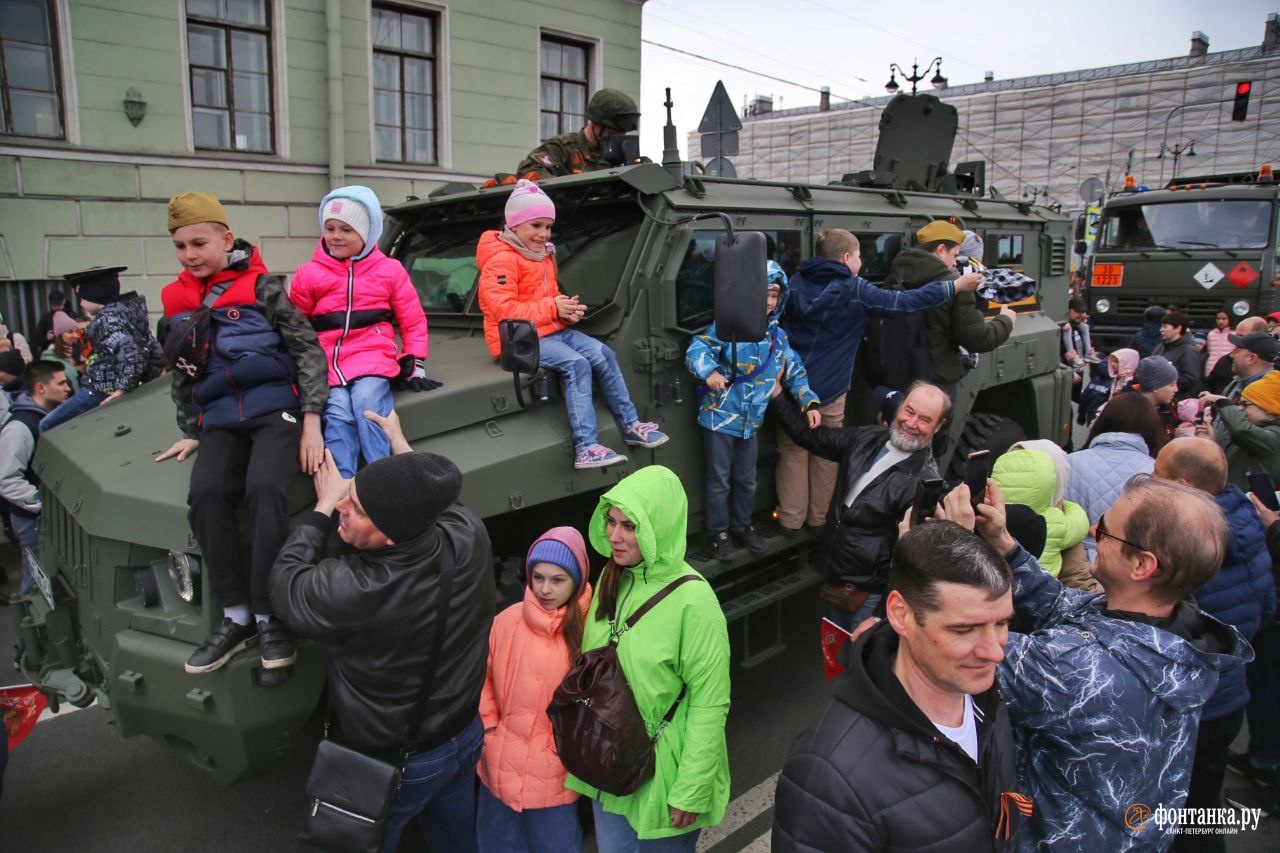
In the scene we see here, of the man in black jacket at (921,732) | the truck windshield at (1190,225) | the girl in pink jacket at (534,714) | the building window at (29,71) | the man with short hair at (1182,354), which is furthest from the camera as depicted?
the truck windshield at (1190,225)

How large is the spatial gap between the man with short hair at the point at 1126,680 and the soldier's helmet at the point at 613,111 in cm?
378

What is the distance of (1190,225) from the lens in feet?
39.2

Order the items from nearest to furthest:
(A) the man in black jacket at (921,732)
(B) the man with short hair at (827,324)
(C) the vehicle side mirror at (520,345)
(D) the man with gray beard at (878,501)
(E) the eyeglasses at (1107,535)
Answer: (A) the man in black jacket at (921,732) → (E) the eyeglasses at (1107,535) → (C) the vehicle side mirror at (520,345) → (D) the man with gray beard at (878,501) → (B) the man with short hair at (827,324)

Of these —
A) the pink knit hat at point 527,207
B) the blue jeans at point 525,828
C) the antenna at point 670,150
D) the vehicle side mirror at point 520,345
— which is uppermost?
the antenna at point 670,150

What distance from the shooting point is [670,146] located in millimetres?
4578

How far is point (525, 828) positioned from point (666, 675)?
A: 77 cm

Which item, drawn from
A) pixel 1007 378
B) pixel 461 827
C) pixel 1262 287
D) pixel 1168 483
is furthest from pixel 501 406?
pixel 1262 287

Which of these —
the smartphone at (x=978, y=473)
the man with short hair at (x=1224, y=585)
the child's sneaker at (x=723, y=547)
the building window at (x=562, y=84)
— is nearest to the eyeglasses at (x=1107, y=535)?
the smartphone at (x=978, y=473)

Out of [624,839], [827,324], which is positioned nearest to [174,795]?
[624,839]

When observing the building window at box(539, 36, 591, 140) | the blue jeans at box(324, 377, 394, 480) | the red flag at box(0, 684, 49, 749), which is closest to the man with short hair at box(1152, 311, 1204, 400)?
the blue jeans at box(324, 377, 394, 480)

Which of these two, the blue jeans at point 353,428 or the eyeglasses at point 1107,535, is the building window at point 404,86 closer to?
the blue jeans at point 353,428

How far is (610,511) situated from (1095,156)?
3488cm

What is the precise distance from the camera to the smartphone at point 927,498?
2.61 m

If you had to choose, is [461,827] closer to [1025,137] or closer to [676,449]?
[676,449]
